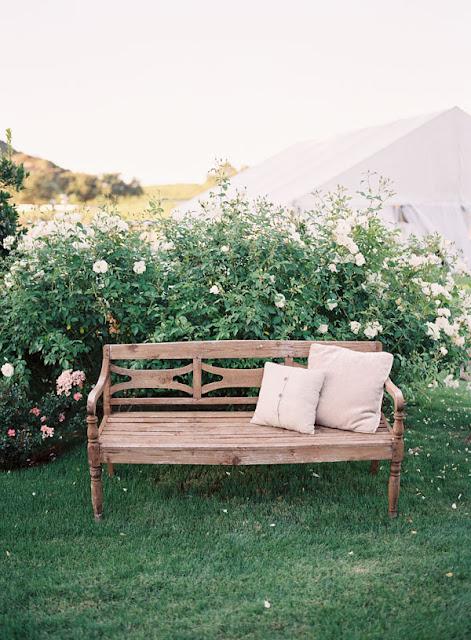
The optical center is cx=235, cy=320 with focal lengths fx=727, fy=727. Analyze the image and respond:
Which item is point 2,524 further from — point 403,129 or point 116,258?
point 403,129

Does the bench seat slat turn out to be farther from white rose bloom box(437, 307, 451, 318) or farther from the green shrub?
white rose bloom box(437, 307, 451, 318)

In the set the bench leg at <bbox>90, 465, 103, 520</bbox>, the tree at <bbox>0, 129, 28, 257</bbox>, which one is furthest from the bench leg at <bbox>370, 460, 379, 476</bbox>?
the tree at <bbox>0, 129, 28, 257</bbox>

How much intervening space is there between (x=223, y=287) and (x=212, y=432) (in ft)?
3.62

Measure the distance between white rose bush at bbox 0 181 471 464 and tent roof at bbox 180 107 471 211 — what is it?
20.0 ft

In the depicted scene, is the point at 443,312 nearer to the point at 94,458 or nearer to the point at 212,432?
the point at 212,432

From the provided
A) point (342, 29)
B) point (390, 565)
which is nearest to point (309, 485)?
point (390, 565)

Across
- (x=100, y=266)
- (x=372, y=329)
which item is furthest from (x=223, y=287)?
(x=372, y=329)

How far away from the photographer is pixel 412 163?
35.9 feet

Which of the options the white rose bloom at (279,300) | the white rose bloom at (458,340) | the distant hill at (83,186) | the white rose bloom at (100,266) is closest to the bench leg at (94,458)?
the white rose bloom at (100,266)

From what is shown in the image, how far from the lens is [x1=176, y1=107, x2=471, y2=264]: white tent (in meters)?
10.8

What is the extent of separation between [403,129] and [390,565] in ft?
30.4

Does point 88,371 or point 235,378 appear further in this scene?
point 88,371

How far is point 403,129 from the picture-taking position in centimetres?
1123

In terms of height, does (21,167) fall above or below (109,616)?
above
